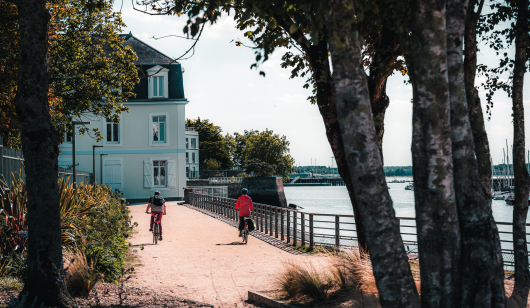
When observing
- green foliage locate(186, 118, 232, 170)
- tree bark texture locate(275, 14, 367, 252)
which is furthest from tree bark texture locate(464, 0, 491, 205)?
green foliage locate(186, 118, 232, 170)

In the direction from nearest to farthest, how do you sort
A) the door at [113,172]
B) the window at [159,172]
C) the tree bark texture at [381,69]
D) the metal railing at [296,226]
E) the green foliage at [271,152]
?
the tree bark texture at [381,69] < the metal railing at [296,226] < the door at [113,172] < the window at [159,172] < the green foliage at [271,152]

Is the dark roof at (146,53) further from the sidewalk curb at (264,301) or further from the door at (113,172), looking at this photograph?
the sidewalk curb at (264,301)

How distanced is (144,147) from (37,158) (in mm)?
31810

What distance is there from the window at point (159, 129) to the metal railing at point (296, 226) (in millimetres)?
6187

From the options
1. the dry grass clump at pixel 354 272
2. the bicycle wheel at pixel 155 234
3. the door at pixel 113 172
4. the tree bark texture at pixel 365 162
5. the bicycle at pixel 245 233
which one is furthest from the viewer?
the door at pixel 113 172

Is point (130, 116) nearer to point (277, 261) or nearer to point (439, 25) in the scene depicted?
point (277, 261)

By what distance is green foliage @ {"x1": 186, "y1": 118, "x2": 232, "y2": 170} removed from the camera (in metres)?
90.3

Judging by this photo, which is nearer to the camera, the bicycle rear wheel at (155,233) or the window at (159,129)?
the bicycle rear wheel at (155,233)

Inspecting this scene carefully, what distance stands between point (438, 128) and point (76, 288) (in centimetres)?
513

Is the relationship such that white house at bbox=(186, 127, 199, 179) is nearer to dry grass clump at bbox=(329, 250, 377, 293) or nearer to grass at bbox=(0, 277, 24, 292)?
grass at bbox=(0, 277, 24, 292)

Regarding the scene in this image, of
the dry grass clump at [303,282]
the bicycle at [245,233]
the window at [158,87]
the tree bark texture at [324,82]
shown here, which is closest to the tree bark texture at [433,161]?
the dry grass clump at [303,282]

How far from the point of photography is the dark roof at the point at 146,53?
38094 millimetres

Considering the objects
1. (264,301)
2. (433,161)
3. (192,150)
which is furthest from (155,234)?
(192,150)

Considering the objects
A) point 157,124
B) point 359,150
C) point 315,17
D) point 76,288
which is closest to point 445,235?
point 359,150
